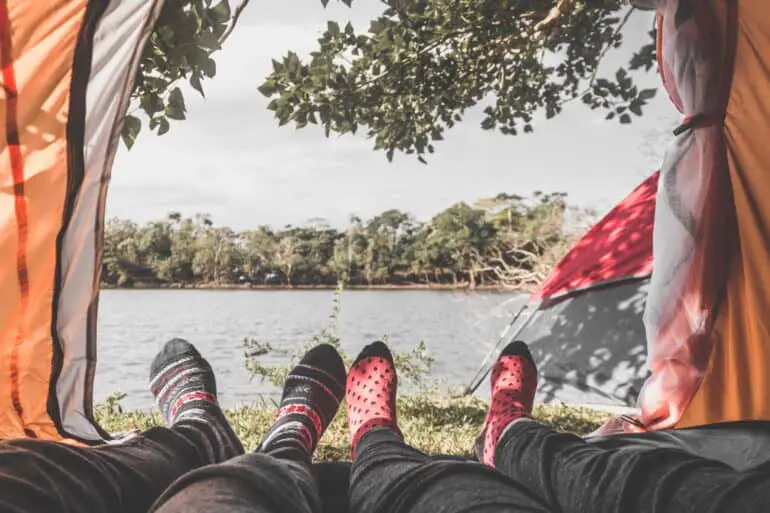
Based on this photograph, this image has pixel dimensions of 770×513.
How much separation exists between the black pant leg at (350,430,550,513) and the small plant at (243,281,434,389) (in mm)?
2322

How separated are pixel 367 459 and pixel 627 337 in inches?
97.6

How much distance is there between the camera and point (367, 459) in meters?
1.31

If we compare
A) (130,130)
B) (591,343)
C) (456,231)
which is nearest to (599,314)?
(591,343)

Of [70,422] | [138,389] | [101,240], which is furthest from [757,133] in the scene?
[138,389]

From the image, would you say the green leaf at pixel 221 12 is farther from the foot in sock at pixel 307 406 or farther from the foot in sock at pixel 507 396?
the foot in sock at pixel 507 396

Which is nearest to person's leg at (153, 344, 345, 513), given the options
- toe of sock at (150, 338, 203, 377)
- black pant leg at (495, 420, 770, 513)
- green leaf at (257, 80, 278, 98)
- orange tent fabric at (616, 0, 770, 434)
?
black pant leg at (495, 420, 770, 513)

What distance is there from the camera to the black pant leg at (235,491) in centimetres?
78

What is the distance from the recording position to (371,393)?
2.00 metres

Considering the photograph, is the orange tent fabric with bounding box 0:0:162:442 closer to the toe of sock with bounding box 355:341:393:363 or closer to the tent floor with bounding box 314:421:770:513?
the tent floor with bounding box 314:421:770:513

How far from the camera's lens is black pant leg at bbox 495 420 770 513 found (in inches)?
33.3

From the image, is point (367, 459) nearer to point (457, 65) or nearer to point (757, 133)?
point (757, 133)

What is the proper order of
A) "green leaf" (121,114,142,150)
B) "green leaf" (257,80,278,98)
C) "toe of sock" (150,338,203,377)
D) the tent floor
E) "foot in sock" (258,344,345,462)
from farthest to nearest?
"green leaf" (257,80,278,98) → "toe of sock" (150,338,203,377) → "green leaf" (121,114,142,150) → "foot in sock" (258,344,345,462) → the tent floor

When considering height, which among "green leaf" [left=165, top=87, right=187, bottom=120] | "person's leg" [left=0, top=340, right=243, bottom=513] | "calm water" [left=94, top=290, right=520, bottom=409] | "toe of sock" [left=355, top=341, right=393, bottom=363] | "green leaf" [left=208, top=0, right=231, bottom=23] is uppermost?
"green leaf" [left=208, top=0, right=231, bottom=23]

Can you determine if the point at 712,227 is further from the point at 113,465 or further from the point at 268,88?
the point at 268,88
